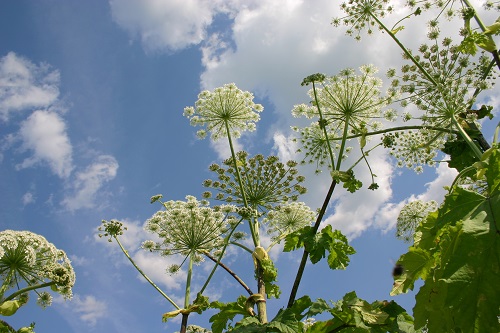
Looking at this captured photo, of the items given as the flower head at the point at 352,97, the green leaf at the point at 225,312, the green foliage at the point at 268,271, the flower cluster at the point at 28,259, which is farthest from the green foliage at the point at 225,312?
the flower head at the point at 352,97

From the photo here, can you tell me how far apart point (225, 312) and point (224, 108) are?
5.68 metres

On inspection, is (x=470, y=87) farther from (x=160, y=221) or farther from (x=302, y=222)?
(x=160, y=221)

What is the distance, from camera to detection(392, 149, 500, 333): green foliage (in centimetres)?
225

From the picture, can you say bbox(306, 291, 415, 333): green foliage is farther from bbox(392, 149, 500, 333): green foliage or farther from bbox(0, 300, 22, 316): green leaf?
bbox(0, 300, 22, 316): green leaf

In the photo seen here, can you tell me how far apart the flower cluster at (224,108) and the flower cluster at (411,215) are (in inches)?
208

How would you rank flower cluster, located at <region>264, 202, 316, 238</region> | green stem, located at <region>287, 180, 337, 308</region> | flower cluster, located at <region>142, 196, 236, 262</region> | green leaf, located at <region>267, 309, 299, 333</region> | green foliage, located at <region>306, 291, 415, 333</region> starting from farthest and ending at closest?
1. flower cluster, located at <region>264, 202, 316, 238</region>
2. flower cluster, located at <region>142, 196, 236, 262</region>
3. green stem, located at <region>287, 180, 337, 308</region>
4. green foliage, located at <region>306, 291, 415, 333</region>
5. green leaf, located at <region>267, 309, 299, 333</region>

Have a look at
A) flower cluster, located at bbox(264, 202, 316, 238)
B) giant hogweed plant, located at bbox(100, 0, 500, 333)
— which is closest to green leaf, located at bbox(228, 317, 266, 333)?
giant hogweed plant, located at bbox(100, 0, 500, 333)

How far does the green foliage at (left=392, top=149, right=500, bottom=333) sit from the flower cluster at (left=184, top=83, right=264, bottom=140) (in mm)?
7730

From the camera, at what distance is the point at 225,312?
6008 mm

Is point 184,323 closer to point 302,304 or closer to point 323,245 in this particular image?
point 302,304

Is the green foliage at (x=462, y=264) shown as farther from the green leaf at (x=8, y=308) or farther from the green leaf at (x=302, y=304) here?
the green leaf at (x=8, y=308)

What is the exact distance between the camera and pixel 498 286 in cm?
225

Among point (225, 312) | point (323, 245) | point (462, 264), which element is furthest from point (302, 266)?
point (462, 264)

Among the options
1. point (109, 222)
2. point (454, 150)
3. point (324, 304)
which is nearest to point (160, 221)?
point (109, 222)
